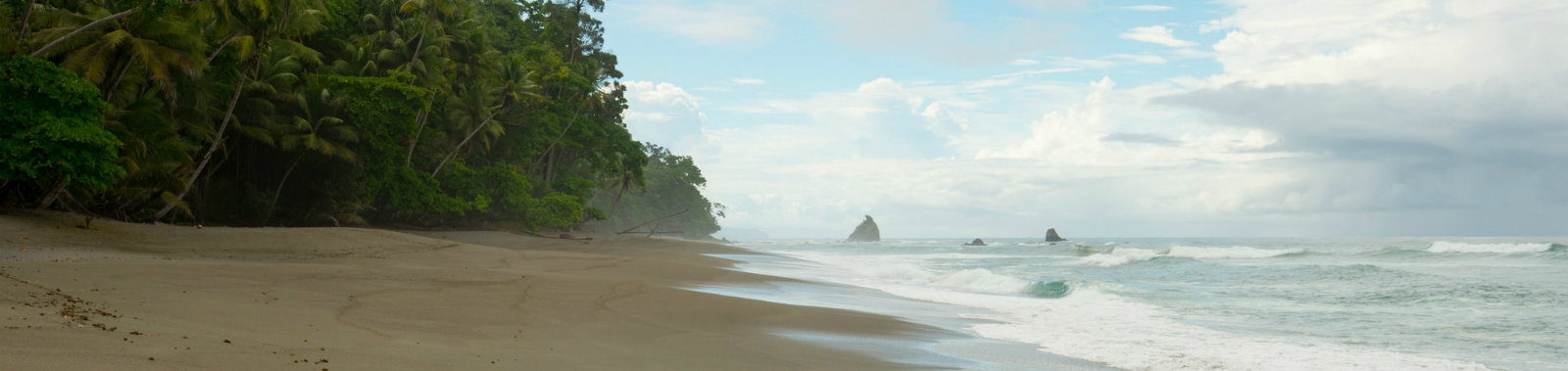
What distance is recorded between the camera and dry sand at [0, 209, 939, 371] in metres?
4.14

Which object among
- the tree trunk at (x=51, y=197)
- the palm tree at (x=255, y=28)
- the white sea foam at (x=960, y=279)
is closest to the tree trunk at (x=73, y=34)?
the palm tree at (x=255, y=28)

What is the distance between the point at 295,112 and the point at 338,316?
1567 cm

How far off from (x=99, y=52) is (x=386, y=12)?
10.4 meters

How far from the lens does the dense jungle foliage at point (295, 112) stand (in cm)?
1105

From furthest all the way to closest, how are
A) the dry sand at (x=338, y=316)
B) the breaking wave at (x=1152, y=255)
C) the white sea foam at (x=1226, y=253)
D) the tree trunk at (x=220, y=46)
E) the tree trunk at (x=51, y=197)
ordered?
the white sea foam at (x=1226, y=253) < the breaking wave at (x=1152, y=255) < the tree trunk at (x=220, y=46) < the tree trunk at (x=51, y=197) < the dry sand at (x=338, y=316)

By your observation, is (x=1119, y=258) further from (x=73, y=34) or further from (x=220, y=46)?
(x=73, y=34)

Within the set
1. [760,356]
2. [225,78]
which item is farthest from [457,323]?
[225,78]

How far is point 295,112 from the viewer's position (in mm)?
18922

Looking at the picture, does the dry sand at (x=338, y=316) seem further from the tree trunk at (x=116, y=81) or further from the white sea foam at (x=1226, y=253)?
the white sea foam at (x=1226, y=253)

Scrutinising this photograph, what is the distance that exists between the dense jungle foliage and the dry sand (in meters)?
1.95

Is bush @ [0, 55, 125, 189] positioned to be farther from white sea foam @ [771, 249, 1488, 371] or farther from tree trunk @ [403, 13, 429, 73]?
white sea foam @ [771, 249, 1488, 371]

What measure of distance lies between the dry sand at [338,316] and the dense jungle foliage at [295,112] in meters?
1.95

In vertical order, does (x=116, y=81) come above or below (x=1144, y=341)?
above

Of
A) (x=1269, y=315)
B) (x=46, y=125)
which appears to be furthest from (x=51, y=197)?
(x=1269, y=315)
